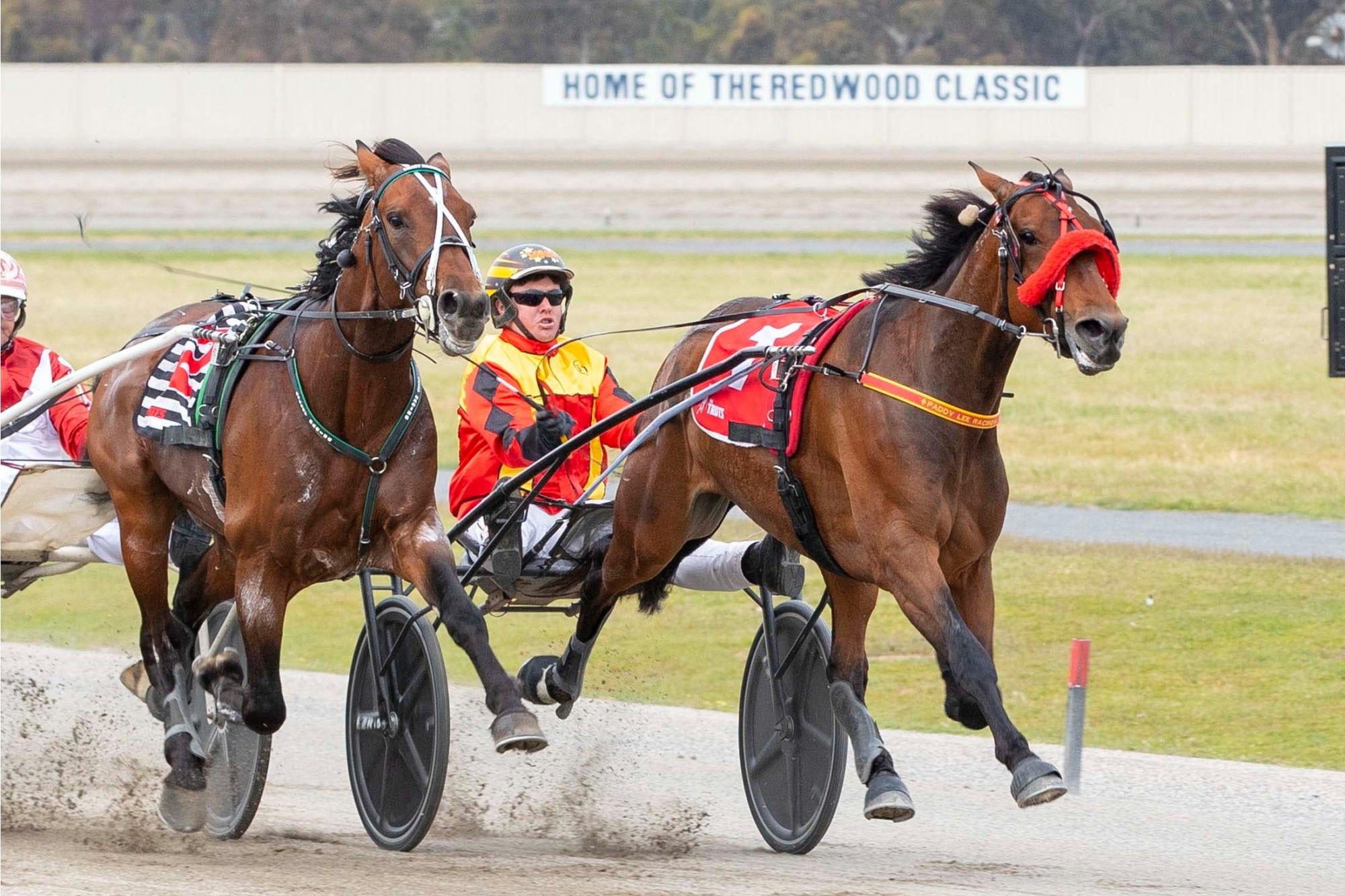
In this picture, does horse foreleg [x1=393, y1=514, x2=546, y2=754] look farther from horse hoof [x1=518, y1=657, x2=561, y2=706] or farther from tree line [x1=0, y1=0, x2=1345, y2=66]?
tree line [x1=0, y1=0, x2=1345, y2=66]

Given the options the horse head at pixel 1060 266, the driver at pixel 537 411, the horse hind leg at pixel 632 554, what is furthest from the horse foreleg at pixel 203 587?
the horse head at pixel 1060 266

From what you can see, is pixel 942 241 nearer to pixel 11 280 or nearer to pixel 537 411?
pixel 537 411

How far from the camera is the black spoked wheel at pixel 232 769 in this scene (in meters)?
5.89

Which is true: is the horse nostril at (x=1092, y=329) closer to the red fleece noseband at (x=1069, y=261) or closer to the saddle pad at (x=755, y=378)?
the red fleece noseband at (x=1069, y=261)

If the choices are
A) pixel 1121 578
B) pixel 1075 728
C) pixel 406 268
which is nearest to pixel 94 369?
pixel 406 268

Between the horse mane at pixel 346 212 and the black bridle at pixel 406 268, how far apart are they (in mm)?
65

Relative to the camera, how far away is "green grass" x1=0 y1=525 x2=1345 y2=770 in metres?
8.05

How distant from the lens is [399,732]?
5.70 metres

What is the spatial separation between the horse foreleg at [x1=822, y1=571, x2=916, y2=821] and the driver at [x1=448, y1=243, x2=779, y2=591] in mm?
557

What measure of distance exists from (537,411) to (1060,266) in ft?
7.14

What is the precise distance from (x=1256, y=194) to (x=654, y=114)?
11.0m

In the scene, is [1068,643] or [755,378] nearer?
[755,378]

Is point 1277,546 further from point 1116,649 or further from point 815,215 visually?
point 815,215

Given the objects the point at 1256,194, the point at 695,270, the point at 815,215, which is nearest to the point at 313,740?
the point at 695,270
